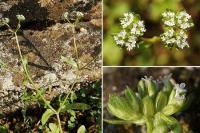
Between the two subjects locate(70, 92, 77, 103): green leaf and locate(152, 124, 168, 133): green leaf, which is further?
locate(70, 92, 77, 103): green leaf

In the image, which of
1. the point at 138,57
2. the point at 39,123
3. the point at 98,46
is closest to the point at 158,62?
the point at 138,57

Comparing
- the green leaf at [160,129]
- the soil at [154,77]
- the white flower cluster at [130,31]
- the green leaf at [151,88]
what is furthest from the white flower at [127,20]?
the green leaf at [160,129]

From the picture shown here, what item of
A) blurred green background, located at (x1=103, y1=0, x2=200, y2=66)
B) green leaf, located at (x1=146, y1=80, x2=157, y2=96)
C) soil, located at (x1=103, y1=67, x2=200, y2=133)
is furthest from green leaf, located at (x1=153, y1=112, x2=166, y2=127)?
blurred green background, located at (x1=103, y1=0, x2=200, y2=66)

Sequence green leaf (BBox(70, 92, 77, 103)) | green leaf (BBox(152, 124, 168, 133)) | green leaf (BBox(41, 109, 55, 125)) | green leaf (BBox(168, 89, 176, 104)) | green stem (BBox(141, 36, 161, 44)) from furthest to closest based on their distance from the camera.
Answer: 1. green stem (BBox(141, 36, 161, 44))
2. green leaf (BBox(70, 92, 77, 103))
3. green leaf (BBox(41, 109, 55, 125))
4. green leaf (BBox(168, 89, 176, 104))
5. green leaf (BBox(152, 124, 168, 133))

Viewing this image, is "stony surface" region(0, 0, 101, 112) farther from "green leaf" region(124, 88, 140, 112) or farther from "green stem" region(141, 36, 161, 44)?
"green leaf" region(124, 88, 140, 112)

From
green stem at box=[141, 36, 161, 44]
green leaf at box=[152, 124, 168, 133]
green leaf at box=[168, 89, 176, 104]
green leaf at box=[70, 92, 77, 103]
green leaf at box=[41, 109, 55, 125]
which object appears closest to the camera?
green leaf at box=[152, 124, 168, 133]

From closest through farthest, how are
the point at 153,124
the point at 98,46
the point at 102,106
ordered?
the point at 153,124
the point at 102,106
the point at 98,46

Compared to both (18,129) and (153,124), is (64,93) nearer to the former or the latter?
(18,129)
